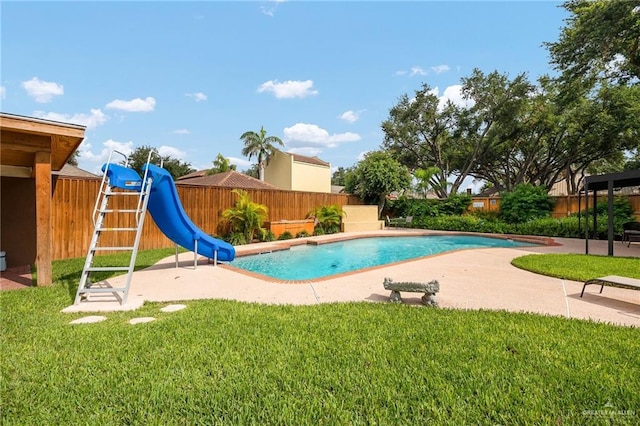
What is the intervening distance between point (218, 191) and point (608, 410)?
40.6ft

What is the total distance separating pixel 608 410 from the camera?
82.4 inches

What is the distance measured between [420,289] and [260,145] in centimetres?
3066

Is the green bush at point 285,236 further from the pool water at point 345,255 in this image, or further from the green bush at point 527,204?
the green bush at point 527,204

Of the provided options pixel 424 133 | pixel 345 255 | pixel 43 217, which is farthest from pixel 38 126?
pixel 424 133

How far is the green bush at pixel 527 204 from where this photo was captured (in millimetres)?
16141

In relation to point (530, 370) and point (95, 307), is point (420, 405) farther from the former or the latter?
point (95, 307)

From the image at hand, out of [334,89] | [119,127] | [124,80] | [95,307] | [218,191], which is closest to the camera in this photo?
[95,307]

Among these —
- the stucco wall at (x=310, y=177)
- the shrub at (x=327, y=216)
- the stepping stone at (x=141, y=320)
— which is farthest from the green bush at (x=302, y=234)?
the stucco wall at (x=310, y=177)

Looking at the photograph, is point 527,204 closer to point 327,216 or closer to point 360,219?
point 360,219

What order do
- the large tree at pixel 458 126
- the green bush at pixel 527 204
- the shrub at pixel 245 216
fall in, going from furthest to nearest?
the large tree at pixel 458 126 → the green bush at pixel 527 204 → the shrub at pixel 245 216

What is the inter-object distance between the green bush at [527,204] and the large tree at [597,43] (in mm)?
5320

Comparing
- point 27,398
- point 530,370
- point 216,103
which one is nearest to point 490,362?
point 530,370

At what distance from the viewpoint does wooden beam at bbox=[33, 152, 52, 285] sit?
5.17 meters

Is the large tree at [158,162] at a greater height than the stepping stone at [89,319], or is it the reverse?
the large tree at [158,162]
